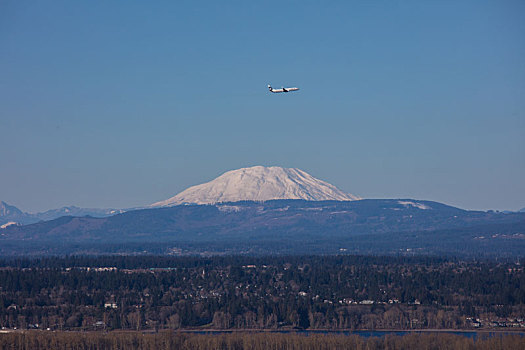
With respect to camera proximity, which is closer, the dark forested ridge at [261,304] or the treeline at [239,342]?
the treeline at [239,342]

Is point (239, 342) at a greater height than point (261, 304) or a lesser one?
lesser

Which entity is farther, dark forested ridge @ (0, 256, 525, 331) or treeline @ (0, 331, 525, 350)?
dark forested ridge @ (0, 256, 525, 331)

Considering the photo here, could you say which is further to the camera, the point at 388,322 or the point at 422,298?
the point at 422,298

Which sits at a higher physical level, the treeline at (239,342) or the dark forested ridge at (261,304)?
the dark forested ridge at (261,304)

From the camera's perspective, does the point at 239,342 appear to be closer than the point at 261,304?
Yes

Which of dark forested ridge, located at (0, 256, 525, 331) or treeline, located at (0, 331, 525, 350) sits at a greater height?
dark forested ridge, located at (0, 256, 525, 331)

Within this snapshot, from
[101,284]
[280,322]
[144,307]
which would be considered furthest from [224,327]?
[101,284]

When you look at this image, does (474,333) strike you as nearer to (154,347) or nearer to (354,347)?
(354,347)

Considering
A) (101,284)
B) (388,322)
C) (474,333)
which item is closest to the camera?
(474,333)
